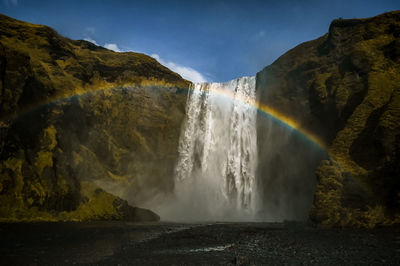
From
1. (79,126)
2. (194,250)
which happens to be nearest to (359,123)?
(194,250)

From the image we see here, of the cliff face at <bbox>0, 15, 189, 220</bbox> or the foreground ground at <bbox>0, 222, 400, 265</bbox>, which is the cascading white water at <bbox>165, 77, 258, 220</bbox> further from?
the foreground ground at <bbox>0, 222, 400, 265</bbox>

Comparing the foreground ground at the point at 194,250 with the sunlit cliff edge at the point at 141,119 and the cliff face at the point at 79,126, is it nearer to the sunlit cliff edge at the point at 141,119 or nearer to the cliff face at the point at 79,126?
the sunlit cliff edge at the point at 141,119

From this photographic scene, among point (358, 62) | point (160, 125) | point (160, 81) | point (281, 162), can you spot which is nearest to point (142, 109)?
point (160, 125)

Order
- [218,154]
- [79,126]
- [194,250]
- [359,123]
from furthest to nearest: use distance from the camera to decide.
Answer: [218,154], [79,126], [359,123], [194,250]

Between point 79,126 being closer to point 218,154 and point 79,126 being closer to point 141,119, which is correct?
point 141,119

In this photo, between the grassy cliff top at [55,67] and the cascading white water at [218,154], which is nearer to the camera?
the grassy cliff top at [55,67]

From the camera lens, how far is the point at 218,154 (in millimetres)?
41188

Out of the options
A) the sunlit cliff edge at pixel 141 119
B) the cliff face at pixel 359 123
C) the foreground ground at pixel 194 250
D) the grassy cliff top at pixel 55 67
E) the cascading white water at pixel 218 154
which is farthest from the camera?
the cascading white water at pixel 218 154

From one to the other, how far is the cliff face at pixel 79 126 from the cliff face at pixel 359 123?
1691 cm

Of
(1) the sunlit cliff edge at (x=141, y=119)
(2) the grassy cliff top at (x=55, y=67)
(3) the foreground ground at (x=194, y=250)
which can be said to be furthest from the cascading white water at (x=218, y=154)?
(3) the foreground ground at (x=194, y=250)

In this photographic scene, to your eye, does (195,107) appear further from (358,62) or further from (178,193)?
(358,62)

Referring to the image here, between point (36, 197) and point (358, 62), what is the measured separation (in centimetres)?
2733

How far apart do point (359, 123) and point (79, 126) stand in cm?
2851

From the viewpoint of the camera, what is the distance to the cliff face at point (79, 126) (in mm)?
21906
